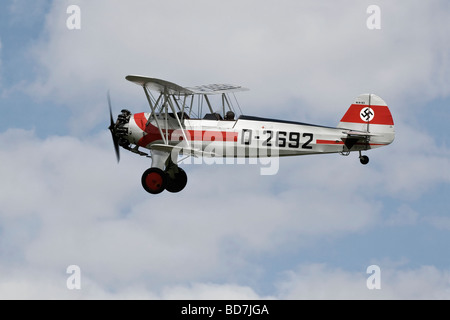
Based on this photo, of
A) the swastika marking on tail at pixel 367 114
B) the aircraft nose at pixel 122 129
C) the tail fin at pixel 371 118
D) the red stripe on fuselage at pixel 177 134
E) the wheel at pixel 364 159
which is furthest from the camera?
the aircraft nose at pixel 122 129

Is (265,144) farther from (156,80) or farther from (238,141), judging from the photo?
(156,80)

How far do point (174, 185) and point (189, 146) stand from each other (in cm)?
151

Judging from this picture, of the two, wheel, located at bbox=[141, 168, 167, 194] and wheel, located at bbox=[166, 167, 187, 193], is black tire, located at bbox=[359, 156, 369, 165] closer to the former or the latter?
wheel, located at bbox=[166, 167, 187, 193]

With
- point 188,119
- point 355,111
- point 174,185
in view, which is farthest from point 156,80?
point 355,111

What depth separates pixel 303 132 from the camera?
23.7 metres

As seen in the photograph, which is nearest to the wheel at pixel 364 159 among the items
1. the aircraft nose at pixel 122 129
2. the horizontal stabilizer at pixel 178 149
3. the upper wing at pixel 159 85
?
the horizontal stabilizer at pixel 178 149

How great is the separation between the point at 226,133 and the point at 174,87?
6.03 feet

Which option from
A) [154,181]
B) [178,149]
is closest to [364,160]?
[178,149]

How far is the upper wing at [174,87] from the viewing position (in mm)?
23562

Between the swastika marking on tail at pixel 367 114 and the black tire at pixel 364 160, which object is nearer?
the black tire at pixel 364 160

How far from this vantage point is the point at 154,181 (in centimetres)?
2381

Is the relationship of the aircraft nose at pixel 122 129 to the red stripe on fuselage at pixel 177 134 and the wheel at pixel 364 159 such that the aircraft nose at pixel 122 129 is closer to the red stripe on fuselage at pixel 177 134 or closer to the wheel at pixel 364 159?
the red stripe on fuselage at pixel 177 134
